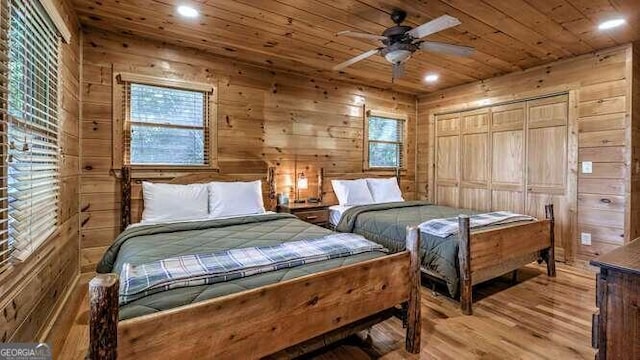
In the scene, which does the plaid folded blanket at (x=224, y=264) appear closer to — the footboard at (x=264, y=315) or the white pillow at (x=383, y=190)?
the footboard at (x=264, y=315)

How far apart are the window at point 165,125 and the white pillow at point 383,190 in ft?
7.45

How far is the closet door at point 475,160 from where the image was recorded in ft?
15.3

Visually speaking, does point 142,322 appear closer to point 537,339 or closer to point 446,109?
point 537,339

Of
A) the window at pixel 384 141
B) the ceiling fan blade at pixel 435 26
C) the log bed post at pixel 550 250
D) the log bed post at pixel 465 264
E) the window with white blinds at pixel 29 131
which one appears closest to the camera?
the window with white blinds at pixel 29 131

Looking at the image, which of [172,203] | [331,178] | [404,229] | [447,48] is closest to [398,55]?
[447,48]

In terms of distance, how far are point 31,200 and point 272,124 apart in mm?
2674

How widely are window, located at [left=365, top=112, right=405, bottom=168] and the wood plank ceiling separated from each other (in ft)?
4.19

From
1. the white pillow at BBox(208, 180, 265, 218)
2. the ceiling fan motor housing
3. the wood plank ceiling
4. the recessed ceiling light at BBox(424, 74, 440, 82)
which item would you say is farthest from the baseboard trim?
the recessed ceiling light at BBox(424, 74, 440, 82)

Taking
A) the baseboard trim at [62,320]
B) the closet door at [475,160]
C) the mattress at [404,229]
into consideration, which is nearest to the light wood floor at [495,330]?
the baseboard trim at [62,320]

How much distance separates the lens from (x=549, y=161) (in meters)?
3.96

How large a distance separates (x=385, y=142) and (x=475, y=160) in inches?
55.4

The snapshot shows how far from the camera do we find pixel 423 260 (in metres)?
2.85

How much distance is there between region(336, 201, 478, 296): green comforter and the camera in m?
2.61

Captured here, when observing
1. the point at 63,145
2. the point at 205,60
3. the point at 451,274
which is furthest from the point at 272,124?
the point at 451,274
